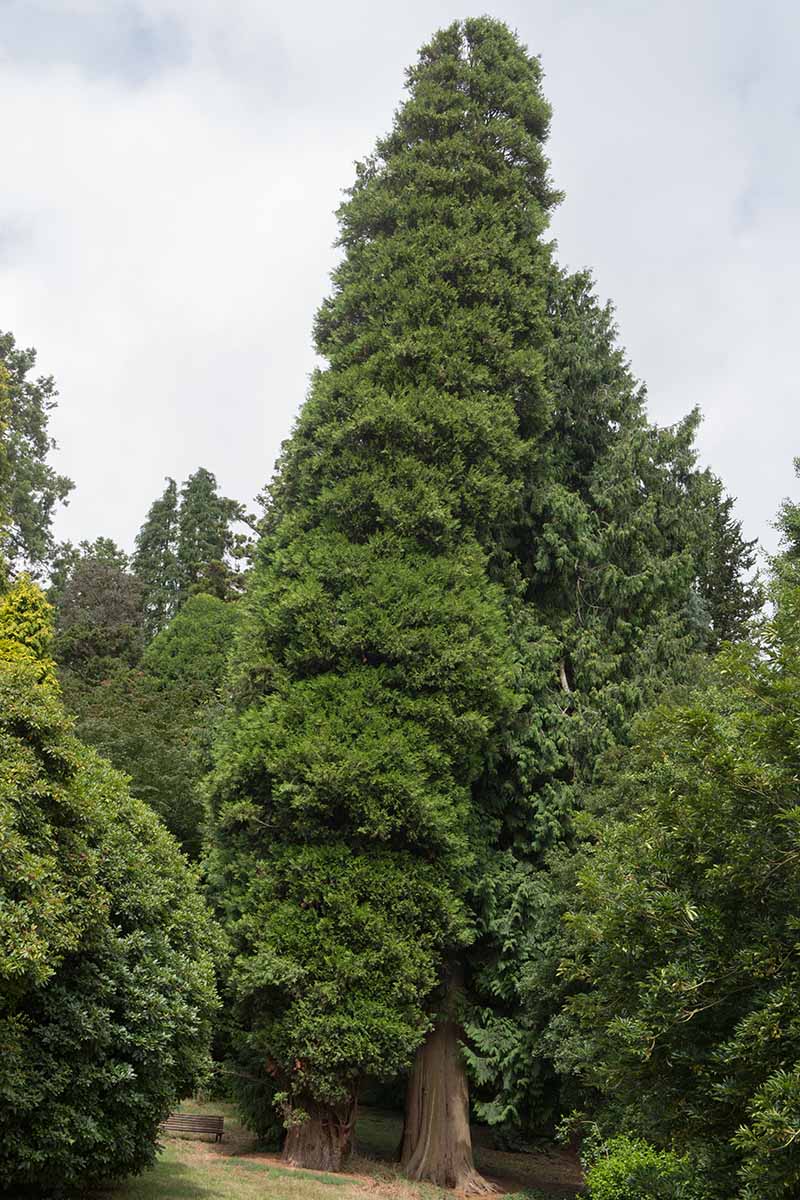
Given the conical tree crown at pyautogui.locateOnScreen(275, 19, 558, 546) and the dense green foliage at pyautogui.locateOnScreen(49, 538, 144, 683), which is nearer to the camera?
the conical tree crown at pyautogui.locateOnScreen(275, 19, 558, 546)

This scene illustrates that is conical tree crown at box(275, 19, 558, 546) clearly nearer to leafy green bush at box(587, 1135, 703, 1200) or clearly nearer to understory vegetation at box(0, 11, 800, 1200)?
understory vegetation at box(0, 11, 800, 1200)

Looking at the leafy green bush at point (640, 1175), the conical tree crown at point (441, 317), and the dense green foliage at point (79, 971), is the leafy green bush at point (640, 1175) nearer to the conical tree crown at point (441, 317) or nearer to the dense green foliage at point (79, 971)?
the dense green foliage at point (79, 971)

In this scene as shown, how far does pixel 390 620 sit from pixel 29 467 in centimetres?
2333

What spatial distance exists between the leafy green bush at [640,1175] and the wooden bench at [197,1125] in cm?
612

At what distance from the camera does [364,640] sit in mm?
13953

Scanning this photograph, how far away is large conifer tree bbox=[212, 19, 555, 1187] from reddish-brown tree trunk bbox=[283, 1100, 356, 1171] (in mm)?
31

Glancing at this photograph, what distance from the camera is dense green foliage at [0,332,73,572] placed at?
3256 centimetres

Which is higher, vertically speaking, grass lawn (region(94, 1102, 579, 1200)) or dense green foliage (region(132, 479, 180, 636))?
dense green foliage (region(132, 479, 180, 636))

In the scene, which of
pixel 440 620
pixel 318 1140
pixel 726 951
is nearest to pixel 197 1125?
pixel 318 1140

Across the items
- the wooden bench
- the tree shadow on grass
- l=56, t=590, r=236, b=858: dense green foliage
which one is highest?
l=56, t=590, r=236, b=858: dense green foliage

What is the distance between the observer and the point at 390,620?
1399cm

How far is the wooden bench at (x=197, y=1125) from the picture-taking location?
14391 mm

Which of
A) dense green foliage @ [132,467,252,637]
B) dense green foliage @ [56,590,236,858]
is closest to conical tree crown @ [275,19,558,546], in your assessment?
dense green foliage @ [56,590,236,858]

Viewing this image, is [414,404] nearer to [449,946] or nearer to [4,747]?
[449,946]
